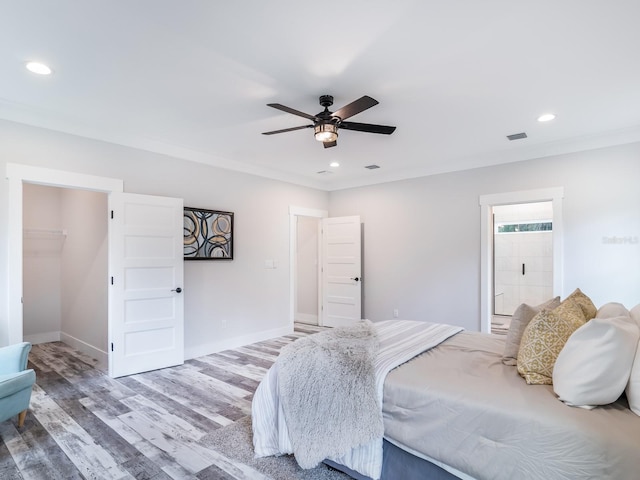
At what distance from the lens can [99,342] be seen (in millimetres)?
4457

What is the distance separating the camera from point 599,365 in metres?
1.47

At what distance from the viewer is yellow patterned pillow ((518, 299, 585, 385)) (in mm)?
1764

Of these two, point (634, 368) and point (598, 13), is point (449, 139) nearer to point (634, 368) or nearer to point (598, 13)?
point (598, 13)

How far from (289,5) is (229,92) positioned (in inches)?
46.7

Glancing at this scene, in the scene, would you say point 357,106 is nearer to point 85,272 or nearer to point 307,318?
point 85,272

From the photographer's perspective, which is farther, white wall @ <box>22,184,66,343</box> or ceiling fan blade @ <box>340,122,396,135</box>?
white wall @ <box>22,184,66,343</box>

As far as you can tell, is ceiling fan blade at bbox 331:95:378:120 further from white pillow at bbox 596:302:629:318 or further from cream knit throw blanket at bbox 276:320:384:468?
white pillow at bbox 596:302:629:318

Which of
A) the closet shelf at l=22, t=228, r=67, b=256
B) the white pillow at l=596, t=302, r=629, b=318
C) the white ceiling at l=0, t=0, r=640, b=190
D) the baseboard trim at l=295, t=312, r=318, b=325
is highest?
the white ceiling at l=0, t=0, r=640, b=190

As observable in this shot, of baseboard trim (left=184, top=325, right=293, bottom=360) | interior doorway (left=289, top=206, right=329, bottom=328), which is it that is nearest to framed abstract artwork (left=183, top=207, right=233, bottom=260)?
baseboard trim (left=184, top=325, right=293, bottom=360)

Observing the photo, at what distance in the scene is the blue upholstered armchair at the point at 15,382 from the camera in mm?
2451

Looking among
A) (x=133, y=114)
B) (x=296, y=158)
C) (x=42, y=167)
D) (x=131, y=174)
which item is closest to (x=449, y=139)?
(x=296, y=158)

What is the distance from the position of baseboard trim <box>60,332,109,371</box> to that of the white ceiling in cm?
270

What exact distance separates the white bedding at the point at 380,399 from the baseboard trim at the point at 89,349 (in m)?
2.82

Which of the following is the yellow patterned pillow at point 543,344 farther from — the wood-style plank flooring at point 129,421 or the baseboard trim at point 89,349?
the baseboard trim at point 89,349
